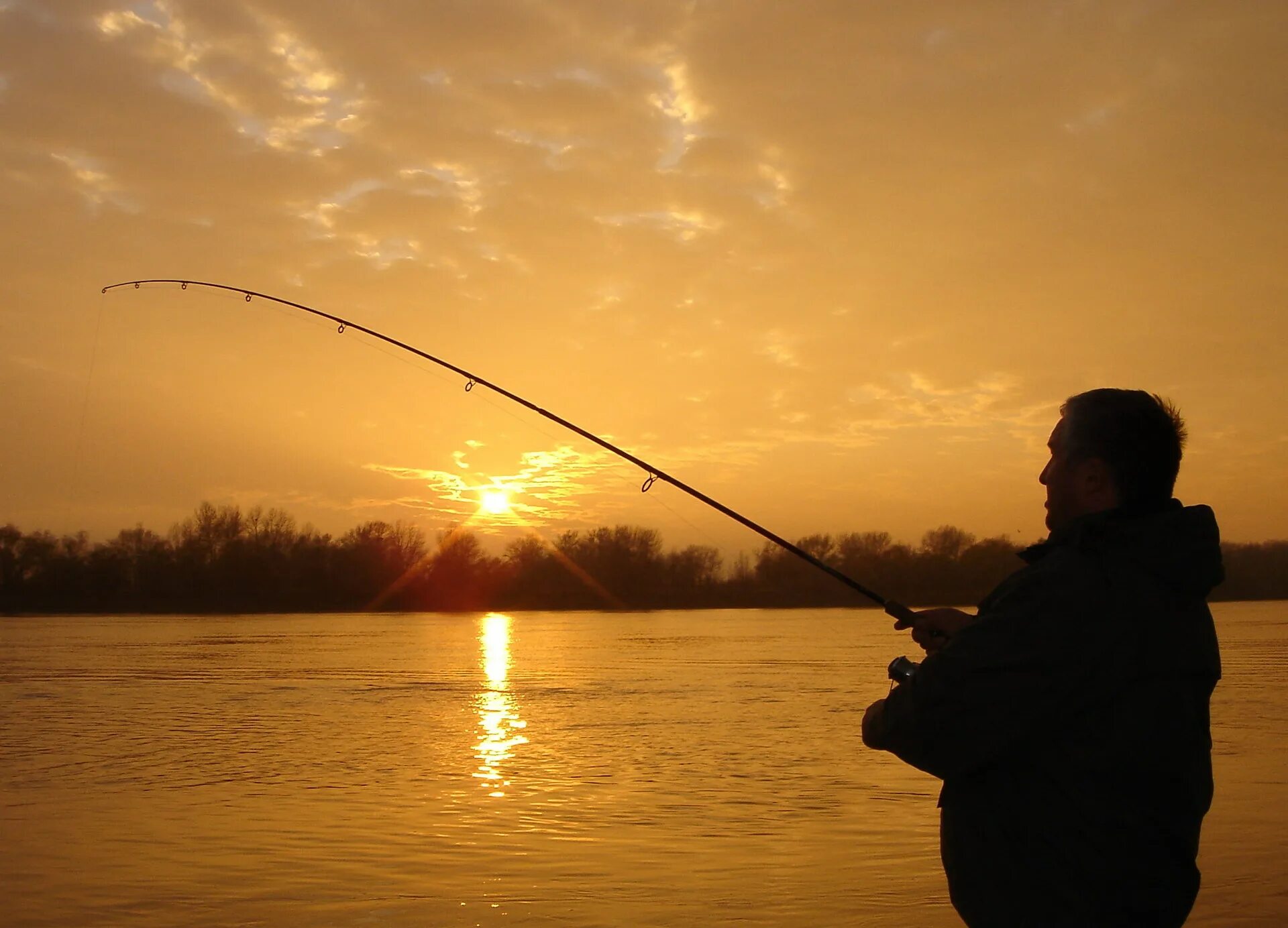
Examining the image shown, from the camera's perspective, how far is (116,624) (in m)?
57.0

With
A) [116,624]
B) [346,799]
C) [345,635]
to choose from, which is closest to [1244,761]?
[346,799]

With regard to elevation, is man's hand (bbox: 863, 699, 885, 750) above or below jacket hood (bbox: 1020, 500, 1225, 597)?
below

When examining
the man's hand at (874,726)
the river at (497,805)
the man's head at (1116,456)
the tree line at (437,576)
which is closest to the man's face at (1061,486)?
the man's head at (1116,456)

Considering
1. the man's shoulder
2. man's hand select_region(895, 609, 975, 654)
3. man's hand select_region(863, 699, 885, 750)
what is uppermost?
the man's shoulder

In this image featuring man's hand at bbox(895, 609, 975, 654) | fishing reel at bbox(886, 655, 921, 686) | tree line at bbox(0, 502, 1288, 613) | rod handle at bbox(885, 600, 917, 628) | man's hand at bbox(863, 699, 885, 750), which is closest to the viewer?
man's hand at bbox(863, 699, 885, 750)

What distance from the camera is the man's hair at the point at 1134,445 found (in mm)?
2268

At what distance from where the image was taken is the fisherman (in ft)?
6.82

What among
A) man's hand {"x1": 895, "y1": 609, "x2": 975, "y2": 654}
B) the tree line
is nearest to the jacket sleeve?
man's hand {"x1": 895, "y1": 609, "x2": 975, "y2": 654}

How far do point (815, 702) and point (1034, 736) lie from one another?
17806 mm

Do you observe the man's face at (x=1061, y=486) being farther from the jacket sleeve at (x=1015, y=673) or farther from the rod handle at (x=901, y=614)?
the rod handle at (x=901, y=614)

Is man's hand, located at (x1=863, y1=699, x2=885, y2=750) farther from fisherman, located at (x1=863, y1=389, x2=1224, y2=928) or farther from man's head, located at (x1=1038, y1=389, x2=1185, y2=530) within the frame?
man's head, located at (x1=1038, y1=389, x2=1185, y2=530)

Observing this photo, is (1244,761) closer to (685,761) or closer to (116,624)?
(685,761)

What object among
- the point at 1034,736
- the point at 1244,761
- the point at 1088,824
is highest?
the point at 1034,736

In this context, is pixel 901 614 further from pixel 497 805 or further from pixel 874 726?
pixel 497 805
